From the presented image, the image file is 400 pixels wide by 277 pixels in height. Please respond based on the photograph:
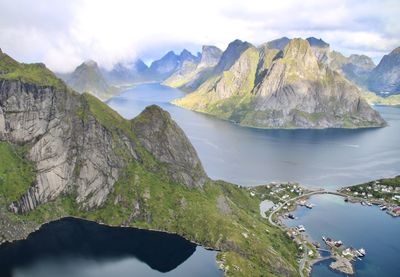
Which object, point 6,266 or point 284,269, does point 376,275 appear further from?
point 6,266

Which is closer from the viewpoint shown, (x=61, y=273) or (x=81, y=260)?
(x=61, y=273)

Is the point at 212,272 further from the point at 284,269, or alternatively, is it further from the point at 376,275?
the point at 376,275

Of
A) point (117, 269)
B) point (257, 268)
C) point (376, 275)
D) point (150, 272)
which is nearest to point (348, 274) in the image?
point (376, 275)

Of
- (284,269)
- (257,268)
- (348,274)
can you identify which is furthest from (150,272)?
(348,274)

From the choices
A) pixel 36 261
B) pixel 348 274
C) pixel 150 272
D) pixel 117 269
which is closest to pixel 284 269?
pixel 348 274

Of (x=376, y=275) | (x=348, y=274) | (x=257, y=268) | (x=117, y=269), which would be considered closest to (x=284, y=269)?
(x=257, y=268)

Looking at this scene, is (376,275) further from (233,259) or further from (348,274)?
(233,259)

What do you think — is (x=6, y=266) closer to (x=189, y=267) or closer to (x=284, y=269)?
(x=189, y=267)
